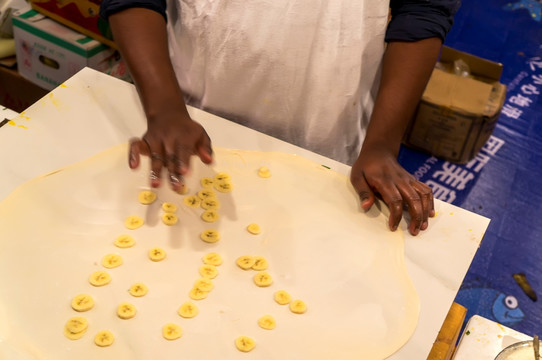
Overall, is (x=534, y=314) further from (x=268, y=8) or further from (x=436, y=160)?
(x=268, y=8)

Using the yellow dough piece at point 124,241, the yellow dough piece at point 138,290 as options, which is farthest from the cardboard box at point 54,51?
the yellow dough piece at point 138,290

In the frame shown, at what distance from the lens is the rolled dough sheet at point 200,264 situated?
954 millimetres

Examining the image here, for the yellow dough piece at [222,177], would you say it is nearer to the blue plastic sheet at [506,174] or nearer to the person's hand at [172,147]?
the person's hand at [172,147]

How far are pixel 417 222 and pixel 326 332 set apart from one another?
33 cm

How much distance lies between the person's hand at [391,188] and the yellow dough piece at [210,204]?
31 centimetres

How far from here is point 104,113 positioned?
1.36 meters

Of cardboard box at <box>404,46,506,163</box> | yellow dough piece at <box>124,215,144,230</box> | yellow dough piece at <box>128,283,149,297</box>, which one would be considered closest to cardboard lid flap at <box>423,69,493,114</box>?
cardboard box at <box>404,46,506,163</box>

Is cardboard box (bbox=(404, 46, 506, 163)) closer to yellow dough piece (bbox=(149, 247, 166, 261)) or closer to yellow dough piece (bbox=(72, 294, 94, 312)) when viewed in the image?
yellow dough piece (bbox=(149, 247, 166, 261))

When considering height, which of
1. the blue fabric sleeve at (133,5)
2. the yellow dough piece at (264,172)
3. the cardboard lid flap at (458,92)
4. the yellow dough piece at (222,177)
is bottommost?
the cardboard lid flap at (458,92)

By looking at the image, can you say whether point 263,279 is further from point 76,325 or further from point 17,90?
point 17,90

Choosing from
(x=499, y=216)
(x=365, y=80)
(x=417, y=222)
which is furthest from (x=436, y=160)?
(x=417, y=222)

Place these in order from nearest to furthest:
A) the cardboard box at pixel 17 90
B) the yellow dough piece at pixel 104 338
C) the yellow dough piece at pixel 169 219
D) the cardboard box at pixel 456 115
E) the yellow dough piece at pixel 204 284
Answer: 1. the yellow dough piece at pixel 104 338
2. the yellow dough piece at pixel 204 284
3. the yellow dough piece at pixel 169 219
4. the cardboard box at pixel 17 90
5. the cardboard box at pixel 456 115

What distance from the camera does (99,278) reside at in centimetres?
102

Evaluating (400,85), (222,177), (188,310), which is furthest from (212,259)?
(400,85)
